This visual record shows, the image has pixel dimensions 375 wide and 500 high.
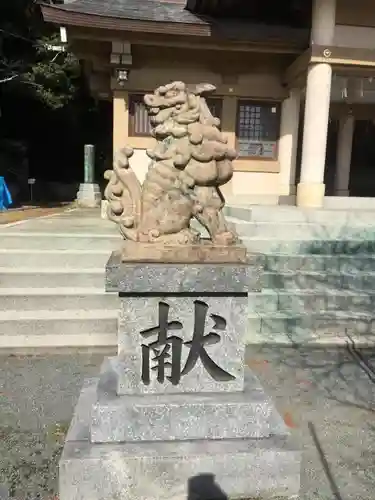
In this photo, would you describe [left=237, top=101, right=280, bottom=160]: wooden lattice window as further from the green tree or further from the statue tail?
the green tree

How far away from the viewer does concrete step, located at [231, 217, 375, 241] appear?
7.13m

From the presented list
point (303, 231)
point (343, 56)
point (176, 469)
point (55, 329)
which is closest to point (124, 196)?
point (176, 469)

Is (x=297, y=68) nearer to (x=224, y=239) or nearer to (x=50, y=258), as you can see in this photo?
(x=50, y=258)

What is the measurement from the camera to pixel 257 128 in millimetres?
10305

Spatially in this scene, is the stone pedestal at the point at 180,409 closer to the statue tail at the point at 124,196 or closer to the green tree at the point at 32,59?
the statue tail at the point at 124,196

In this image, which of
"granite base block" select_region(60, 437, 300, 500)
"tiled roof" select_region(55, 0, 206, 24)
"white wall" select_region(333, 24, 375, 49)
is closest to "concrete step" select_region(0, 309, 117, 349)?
"granite base block" select_region(60, 437, 300, 500)

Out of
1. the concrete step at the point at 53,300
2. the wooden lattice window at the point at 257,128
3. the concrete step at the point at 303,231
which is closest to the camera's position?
the concrete step at the point at 53,300

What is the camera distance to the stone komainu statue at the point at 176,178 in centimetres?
302

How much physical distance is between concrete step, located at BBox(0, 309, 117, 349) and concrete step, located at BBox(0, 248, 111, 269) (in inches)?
30.7

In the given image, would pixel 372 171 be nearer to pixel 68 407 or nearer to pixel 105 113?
pixel 105 113

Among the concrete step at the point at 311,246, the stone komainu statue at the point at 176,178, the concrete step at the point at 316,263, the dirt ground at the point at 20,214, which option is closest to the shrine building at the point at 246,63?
the concrete step at the point at 311,246

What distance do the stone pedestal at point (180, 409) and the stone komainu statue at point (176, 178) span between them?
28 centimetres

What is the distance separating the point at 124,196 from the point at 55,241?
380 centimetres

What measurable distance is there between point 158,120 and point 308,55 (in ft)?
20.4
